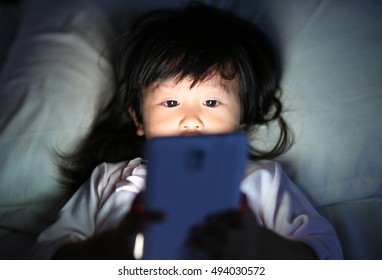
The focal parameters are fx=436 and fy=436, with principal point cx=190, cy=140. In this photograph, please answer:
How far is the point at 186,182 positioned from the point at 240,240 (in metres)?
0.13

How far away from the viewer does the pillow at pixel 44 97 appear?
3.01 ft

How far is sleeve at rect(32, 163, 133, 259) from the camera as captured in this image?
76 centimetres

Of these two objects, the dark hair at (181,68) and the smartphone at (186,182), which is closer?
the smartphone at (186,182)

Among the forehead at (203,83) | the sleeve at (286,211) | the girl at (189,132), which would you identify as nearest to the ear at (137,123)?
the girl at (189,132)

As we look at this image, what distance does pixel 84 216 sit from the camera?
2.66 feet

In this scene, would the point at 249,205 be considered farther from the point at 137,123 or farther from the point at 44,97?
the point at 44,97

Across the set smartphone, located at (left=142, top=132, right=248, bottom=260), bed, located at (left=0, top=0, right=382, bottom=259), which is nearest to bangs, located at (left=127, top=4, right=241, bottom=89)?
bed, located at (left=0, top=0, right=382, bottom=259)

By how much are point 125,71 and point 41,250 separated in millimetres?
430

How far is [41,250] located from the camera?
2.46 feet

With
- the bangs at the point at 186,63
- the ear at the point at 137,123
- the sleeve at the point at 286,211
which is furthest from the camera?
the ear at the point at 137,123

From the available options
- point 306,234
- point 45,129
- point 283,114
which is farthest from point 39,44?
point 306,234

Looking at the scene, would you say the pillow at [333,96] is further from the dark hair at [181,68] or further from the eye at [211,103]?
the eye at [211,103]

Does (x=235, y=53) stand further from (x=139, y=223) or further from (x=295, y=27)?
(x=139, y=223)

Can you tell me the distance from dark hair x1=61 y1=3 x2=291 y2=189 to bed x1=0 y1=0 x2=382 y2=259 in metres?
0.03
